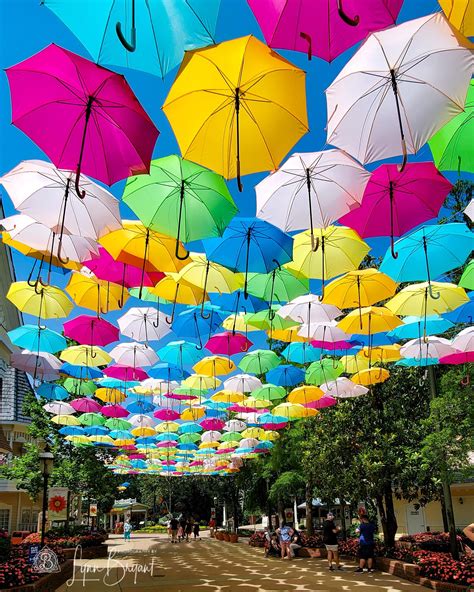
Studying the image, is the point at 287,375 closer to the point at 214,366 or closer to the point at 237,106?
the point at 214,366

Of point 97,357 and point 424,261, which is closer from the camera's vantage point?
point 424,261

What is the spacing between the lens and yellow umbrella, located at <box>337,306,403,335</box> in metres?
11.1

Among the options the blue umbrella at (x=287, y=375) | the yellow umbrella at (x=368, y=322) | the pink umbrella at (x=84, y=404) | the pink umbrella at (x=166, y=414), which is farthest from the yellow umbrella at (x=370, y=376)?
the pink umbrella at (x=84, y=404)

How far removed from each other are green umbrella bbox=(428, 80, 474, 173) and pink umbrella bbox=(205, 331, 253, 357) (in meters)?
7.36

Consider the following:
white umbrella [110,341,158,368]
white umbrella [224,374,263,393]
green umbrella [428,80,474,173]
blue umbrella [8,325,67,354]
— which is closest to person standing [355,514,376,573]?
white umbrella [224,374,263,393]

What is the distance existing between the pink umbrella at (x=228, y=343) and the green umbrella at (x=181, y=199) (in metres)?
5.68

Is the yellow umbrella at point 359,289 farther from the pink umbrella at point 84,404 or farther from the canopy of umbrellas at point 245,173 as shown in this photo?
the pink umbrella at point 84,404

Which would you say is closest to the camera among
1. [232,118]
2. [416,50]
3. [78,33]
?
[78,33]

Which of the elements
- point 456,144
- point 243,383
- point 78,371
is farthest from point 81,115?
point 243,383

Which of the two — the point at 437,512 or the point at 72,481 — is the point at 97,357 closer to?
the point at 72,481

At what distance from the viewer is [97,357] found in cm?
1391

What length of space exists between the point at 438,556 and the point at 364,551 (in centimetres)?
264

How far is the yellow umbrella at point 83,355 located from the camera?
1376 cm

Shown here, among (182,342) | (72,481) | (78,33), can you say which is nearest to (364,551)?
(182,342)
